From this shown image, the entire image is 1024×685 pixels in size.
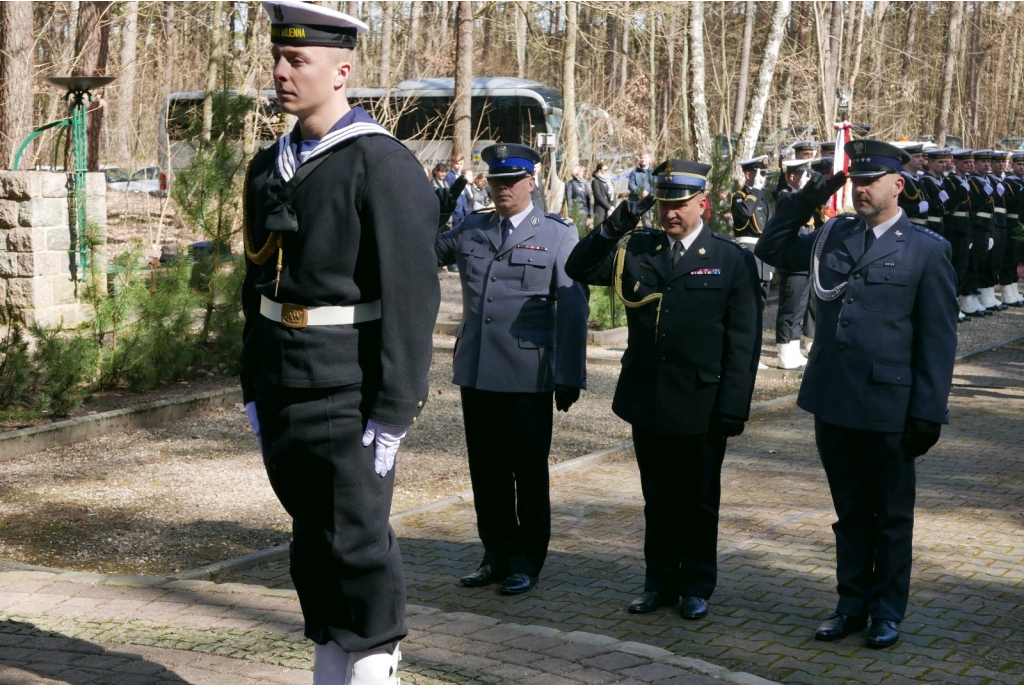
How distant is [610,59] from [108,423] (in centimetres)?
5324

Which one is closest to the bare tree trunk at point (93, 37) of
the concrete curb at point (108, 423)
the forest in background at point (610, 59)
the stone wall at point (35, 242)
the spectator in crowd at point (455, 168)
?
the forest in background at point (610, 59)

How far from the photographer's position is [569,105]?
24391 mm

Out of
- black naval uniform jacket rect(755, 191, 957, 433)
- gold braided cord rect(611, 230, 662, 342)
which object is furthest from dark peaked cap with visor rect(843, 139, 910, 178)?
gold braided cord rect(611, 230, 662, 342)

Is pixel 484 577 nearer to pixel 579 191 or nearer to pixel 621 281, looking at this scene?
pixel 621 281

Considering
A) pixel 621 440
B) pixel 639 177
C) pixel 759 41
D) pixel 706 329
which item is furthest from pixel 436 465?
pixel 759 41

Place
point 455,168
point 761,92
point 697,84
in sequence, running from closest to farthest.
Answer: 1. point 697,84
2. point 761,92
3. point 455,168

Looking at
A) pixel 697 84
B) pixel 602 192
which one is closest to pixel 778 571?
pixel 697 84

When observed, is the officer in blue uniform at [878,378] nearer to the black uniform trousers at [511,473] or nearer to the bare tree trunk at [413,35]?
the black uniform trousers at [511,473]

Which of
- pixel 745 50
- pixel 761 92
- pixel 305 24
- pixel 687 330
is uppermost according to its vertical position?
pixel 745 50

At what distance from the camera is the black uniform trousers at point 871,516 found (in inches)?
202

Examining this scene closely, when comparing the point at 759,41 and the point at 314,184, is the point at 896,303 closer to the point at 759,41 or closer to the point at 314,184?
the point at 314,184

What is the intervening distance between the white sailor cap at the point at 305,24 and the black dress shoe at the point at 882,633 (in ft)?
10.8

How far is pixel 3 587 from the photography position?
525 centimetres

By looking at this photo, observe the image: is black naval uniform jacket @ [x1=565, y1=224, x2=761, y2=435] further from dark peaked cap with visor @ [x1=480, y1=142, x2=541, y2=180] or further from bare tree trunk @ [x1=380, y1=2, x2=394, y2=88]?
bare tree trunk @ [x1=380, y1=2, x2=394, y2=88]
